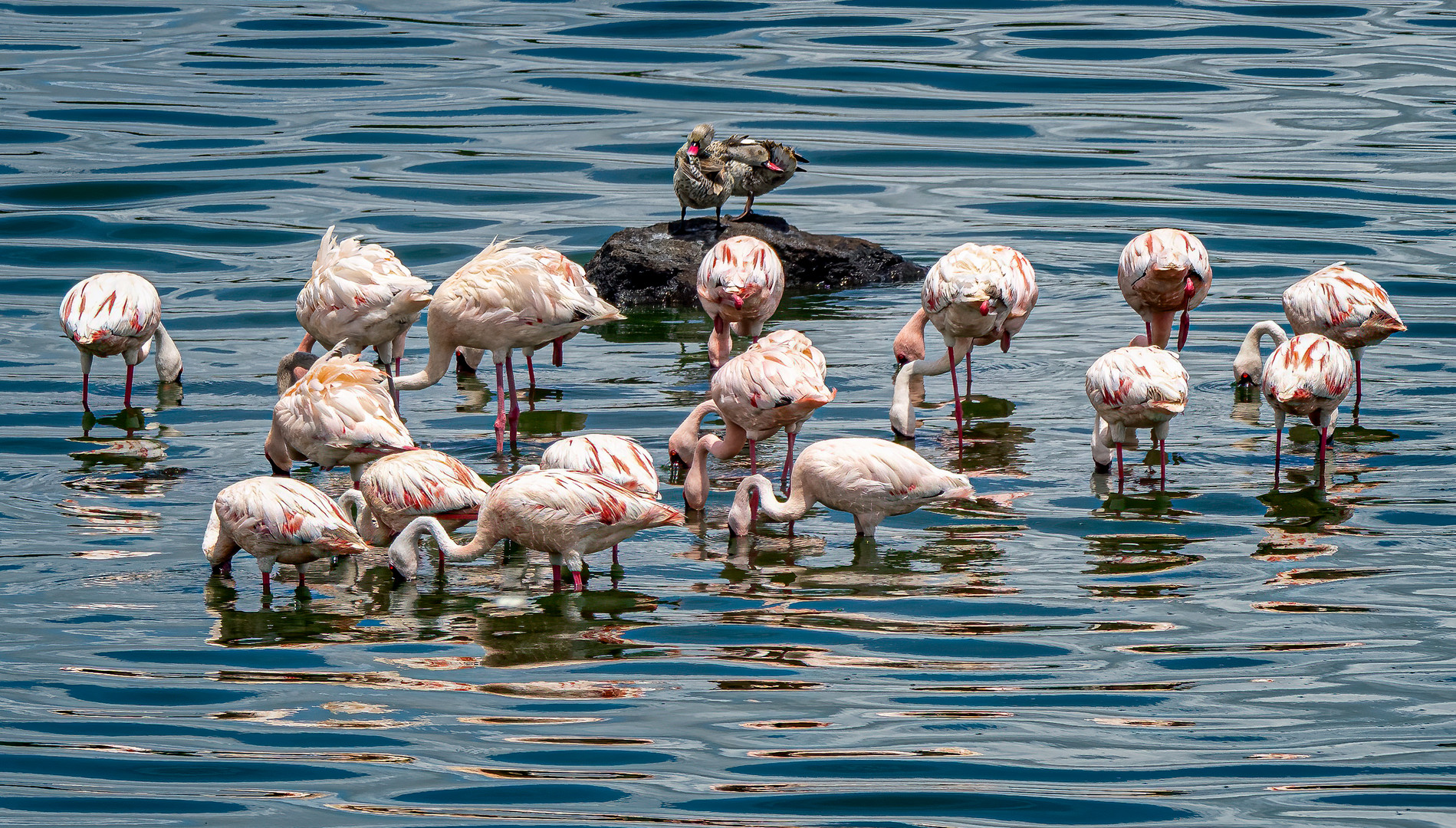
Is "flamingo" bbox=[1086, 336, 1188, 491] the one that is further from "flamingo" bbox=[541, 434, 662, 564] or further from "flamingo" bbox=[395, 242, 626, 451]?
"flamingo" bbox=[395, 242, 626, 451]

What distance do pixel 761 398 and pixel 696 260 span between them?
5270mm

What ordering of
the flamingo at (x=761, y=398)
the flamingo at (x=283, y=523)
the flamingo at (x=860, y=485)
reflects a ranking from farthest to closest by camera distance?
the flamingo at (x=761, y=398) → the flamingo at (x=860, y=485) → the flamingo at (x=283, y=523)

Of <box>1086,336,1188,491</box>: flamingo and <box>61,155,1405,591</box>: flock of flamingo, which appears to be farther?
<box>1086,336,1188,491</box>: flamingo

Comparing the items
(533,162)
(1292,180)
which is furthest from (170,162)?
(1292,180)

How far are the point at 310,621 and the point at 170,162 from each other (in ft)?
41.6

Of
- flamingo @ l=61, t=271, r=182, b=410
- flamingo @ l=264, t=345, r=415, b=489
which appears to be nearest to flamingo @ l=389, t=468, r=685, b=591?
flamingo @ l=264, t=345, r=415, b=489

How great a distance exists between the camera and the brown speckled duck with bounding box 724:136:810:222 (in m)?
13.8

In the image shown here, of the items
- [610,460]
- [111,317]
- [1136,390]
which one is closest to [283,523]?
[610,460]

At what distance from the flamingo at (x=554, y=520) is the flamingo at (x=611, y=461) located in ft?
1.07

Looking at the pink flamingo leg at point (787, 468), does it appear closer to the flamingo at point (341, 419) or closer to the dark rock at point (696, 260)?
the flamingo at point (341, 419)

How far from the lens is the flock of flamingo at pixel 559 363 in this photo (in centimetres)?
794

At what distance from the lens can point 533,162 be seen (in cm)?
1939

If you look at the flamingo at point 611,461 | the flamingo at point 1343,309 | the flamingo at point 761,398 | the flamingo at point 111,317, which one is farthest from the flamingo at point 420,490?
the flamingo at point 1343,309

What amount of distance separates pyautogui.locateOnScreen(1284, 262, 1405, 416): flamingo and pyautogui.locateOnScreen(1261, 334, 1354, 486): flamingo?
104cm
